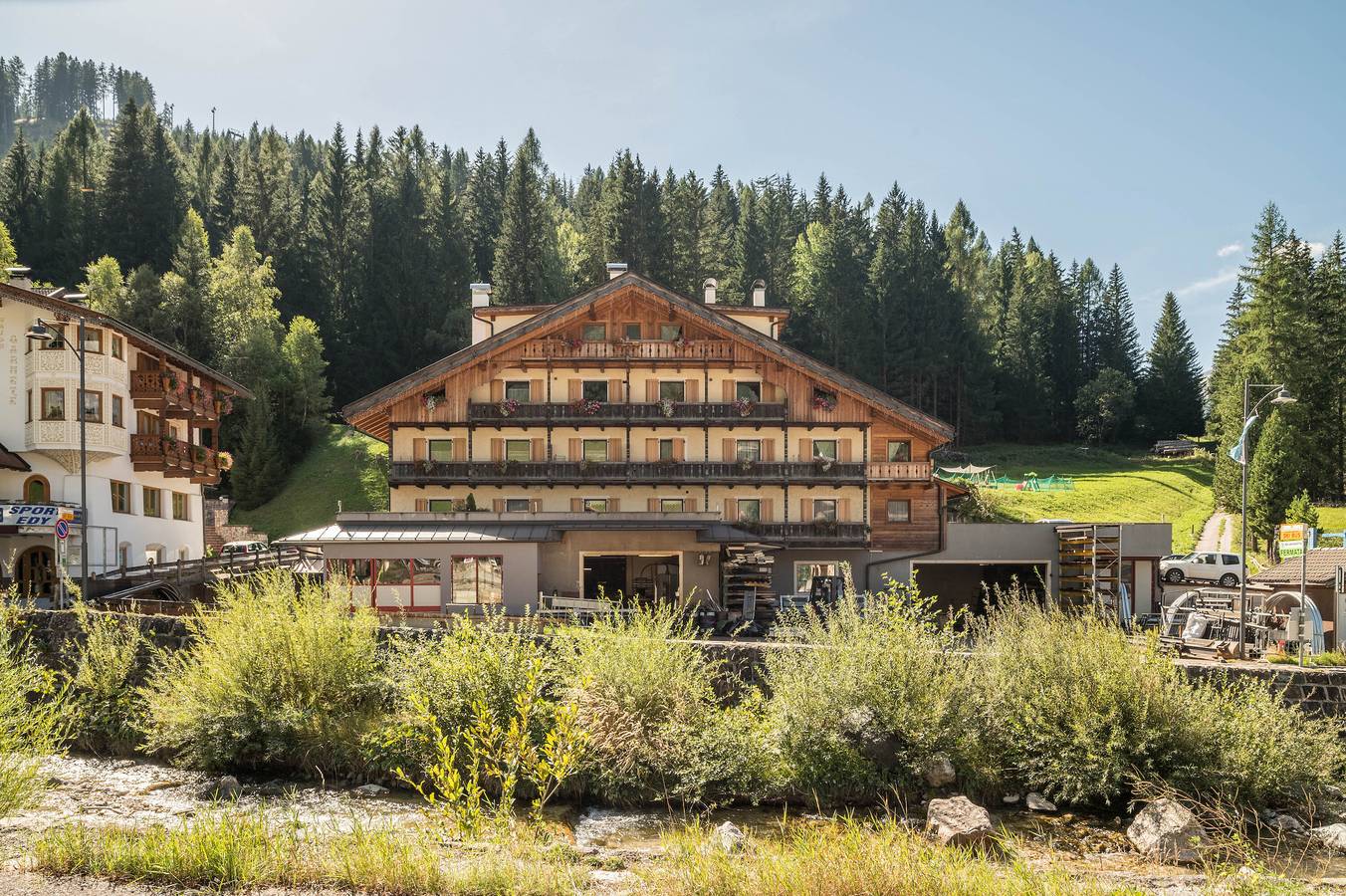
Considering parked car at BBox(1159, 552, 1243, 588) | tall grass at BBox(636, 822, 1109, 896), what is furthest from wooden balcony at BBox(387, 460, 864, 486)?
tall grass at BBox(636, 822, 1109, 896)

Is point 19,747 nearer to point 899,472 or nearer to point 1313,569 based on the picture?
point 1313,569

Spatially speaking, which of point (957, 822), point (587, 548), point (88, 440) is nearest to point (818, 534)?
point (587, 548)

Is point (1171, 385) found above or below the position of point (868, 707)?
above

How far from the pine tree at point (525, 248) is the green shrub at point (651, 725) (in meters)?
67.4

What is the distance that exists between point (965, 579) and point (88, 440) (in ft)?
121

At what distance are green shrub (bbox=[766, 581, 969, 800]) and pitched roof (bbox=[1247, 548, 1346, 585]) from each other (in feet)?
50.5

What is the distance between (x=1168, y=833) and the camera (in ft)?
56.2

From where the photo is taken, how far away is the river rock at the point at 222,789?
19.8 m

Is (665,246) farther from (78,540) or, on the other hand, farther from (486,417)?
(78,540)

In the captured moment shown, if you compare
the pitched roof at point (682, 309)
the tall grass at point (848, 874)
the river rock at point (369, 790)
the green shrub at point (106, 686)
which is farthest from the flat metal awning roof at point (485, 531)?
the tall grass at point (848, 874)

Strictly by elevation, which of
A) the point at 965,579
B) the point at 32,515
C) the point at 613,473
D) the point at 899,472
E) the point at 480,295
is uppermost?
the point at 480,295

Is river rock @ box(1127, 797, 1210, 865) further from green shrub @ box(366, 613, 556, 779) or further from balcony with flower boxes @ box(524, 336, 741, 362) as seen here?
balcony with flower boxes @ box(524, 336, 741, 362)

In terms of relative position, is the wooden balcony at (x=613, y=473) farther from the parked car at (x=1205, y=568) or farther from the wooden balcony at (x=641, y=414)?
the parked car at (x=1205, y=568)

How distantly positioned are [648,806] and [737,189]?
119 metres
